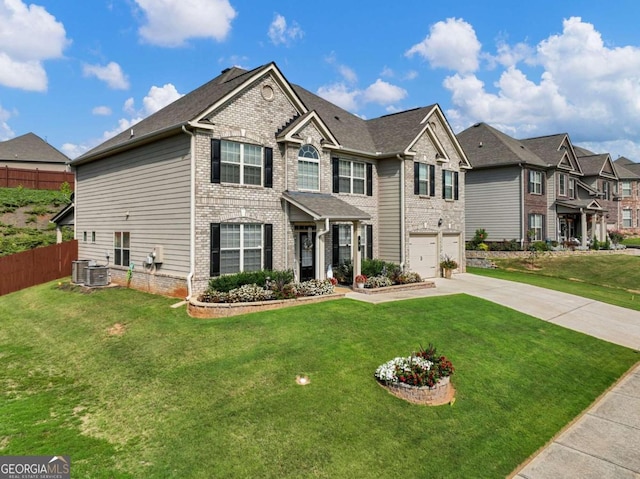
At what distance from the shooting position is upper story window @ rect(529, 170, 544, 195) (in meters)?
31.7

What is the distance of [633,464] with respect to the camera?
672 centimetres

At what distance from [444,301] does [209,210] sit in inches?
359

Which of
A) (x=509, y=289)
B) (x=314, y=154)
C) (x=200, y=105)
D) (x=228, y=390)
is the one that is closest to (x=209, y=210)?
(x=200, y=105)

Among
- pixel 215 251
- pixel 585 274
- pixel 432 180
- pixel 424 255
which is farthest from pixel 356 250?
pixel 585 274

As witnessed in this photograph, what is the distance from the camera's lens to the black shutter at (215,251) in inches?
576

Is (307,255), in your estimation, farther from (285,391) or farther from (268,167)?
(285,391)

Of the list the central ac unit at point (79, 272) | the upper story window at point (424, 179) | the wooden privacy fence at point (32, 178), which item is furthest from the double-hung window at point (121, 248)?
the wooden privacy fence at point (32, 178)

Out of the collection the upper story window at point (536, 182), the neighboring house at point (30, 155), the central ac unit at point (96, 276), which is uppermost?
the neighboring house at point (30, 155)

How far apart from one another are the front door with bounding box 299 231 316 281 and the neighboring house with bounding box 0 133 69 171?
38.9m

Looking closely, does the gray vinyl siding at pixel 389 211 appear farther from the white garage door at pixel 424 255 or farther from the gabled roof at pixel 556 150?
the gabled roof at pixel 556 150

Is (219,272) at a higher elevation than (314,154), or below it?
below

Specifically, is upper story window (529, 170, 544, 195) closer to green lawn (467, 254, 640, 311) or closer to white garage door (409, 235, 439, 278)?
green lawn (467, 254, 640, 311)

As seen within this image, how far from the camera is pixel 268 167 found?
16312mm

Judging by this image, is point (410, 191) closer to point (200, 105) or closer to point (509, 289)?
point (509, 289)
